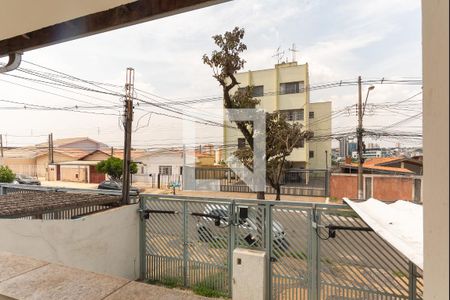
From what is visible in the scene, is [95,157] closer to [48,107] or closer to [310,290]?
[48,107]

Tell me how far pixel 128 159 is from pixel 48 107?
7.23 metres

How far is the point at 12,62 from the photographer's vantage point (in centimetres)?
138

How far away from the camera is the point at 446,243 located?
33 cm

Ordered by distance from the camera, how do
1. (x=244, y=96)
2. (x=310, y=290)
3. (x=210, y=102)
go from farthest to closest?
1. (x=210, y=102)
2. (x=244, y=96)
3. (x=310, y=290)

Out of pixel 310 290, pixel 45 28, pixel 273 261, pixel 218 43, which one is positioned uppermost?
pixel 218 43

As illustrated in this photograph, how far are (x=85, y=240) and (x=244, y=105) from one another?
4841mm

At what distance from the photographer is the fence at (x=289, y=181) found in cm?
1195

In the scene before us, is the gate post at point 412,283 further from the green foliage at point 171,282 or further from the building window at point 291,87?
the building window at point 291,87

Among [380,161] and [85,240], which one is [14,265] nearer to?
[85,240]

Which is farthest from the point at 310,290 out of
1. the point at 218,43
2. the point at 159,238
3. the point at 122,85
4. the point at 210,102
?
the point at 210,102

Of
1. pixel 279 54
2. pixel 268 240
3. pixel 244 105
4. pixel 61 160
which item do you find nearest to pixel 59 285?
pixel 268 240

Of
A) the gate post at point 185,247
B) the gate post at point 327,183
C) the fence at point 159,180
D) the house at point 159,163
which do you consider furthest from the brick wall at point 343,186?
the house at point 159,163

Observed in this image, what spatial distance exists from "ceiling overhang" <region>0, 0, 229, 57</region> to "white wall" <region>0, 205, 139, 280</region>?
2632 millimetres

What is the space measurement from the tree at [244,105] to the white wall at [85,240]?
3795mm
